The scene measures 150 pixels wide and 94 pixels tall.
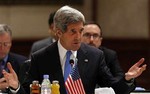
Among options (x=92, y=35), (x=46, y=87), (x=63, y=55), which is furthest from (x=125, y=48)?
(x=46, y=87)

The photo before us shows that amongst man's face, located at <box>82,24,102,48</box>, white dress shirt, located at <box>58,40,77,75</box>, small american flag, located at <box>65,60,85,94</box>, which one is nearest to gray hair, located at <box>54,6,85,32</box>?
white dress shirt, located at <box>58,40,77,75</box>

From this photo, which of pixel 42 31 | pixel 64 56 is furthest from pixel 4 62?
pixel 42 31

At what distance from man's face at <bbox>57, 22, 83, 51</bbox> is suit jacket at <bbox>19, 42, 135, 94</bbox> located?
0.52 ft

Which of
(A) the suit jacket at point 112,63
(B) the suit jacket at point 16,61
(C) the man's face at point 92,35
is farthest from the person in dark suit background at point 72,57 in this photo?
(B) the suit jacket at point 16,61

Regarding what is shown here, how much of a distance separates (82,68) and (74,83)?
0.18 m

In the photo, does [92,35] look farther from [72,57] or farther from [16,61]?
[72,57]

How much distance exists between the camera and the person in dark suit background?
3.89 m

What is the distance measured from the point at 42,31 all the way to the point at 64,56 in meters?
4.53

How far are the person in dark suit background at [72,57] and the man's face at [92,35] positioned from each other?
3.74 feet

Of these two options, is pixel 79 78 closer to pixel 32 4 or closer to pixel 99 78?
pixel 99 78

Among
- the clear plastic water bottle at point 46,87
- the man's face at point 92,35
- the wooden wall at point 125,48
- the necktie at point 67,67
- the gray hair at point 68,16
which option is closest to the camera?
the clear plastic water bottle at point 46,87

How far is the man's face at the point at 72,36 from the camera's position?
12.8ft

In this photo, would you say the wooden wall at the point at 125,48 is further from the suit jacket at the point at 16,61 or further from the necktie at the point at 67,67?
the necktie at the point at 67,67

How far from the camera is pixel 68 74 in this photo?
13.2 feet
